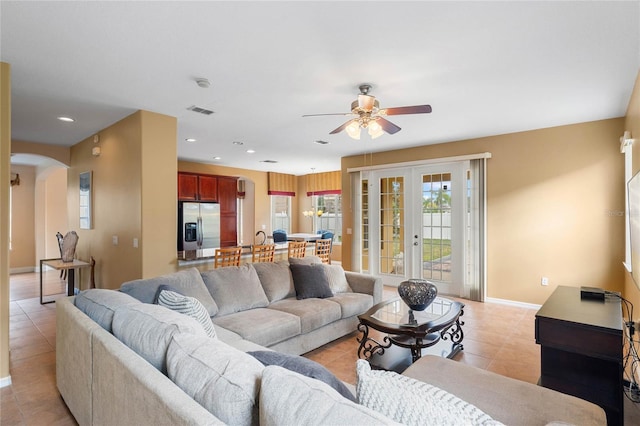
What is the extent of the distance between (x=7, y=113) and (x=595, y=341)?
15.0 feet

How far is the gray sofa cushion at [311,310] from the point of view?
3.07m

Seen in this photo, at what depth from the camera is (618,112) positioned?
4.01 m

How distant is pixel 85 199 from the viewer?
5.27 m

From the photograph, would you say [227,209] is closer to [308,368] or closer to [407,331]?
[407,331]

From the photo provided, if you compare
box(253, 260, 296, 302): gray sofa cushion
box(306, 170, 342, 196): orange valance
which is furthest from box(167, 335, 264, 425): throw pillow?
box(306, 170, 342, 196): orange valance

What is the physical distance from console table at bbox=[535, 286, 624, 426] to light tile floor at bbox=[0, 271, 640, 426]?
0.37 meters

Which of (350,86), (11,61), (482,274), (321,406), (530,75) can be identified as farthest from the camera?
(482,274)

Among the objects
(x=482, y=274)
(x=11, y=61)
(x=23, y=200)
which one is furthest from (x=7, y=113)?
(x=23, y=200)

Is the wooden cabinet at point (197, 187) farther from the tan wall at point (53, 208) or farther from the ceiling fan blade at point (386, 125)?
the ceiling fan blade at point (386, 125)

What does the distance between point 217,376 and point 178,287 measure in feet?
6.08

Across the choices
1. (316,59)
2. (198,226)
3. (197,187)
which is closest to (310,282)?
(316,59)

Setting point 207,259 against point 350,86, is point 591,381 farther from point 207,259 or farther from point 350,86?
point 207,259

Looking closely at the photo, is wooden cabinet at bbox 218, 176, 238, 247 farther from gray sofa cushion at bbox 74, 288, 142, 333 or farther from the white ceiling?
gray sofa cushion at bbox 74, 288, 142, 333

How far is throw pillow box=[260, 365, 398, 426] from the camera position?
84cm
